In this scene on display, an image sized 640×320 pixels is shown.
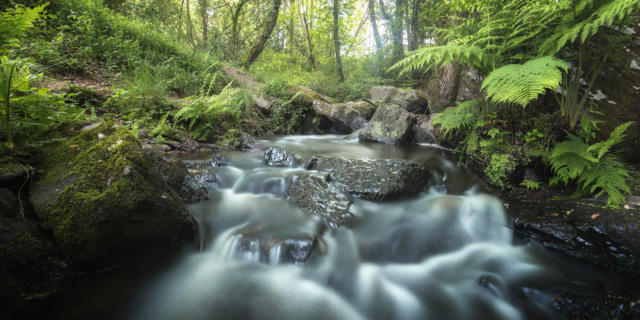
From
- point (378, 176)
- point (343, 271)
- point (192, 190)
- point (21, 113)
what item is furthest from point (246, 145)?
point (343, 271)

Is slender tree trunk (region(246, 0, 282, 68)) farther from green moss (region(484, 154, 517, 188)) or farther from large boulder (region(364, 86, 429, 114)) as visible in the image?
green moss (region(484, 154, 517, 188))

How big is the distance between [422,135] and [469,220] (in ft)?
12.2

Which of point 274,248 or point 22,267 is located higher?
point 22,267

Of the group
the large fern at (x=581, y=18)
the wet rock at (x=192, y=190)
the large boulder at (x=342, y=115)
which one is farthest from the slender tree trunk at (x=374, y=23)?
the wet rock at (x=192, y=190)

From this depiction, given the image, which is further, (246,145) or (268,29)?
(268,29)

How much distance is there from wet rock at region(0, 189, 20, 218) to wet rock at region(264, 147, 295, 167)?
9.37 feet

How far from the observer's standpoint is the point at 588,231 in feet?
7.92

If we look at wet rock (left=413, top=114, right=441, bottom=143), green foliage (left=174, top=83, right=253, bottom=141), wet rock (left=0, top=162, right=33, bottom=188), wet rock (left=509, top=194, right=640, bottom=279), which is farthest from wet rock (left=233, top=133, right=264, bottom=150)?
wet rock (left=509, top=194, right=640, bottom=279)

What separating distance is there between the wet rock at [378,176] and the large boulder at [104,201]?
1985 mm

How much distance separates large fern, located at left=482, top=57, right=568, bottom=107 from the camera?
7.73ft

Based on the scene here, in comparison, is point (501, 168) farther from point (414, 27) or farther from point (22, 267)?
point (414, 27)

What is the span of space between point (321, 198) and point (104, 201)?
6.47ft

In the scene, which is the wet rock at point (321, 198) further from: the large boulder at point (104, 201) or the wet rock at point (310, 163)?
the large boulder at point (104, 201)

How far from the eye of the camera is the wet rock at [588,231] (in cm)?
224
